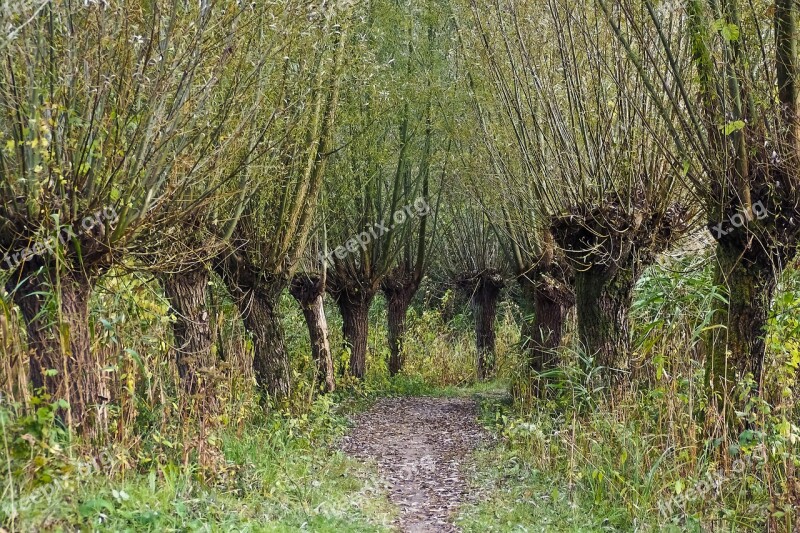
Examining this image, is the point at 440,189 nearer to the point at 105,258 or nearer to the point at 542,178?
the point at 542,178

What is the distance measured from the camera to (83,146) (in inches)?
173

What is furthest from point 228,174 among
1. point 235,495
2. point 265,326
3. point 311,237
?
point 311,237

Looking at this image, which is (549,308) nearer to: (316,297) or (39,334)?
(316,297)

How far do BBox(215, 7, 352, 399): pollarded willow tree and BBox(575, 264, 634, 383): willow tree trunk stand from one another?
346 centimetres

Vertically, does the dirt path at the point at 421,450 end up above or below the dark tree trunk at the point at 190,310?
below

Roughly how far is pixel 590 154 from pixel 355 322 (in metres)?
7.93

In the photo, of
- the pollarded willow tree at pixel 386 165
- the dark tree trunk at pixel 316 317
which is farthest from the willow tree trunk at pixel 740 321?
the dark tree trunk at pixel 316 317

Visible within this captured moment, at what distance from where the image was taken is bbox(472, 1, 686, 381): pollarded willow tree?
7234 millimetres

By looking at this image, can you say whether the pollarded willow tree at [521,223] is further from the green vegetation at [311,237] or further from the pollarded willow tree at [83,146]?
the pollarded willow tree at [83,146]

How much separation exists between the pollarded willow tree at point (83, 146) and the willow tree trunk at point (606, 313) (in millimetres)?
4805

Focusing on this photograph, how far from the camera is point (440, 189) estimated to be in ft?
49.8

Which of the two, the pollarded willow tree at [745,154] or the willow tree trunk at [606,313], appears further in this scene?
the willow tree trunk at [606,313]

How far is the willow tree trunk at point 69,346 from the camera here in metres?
4.50

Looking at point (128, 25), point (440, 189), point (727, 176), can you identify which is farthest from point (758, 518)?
point (440, 189)
